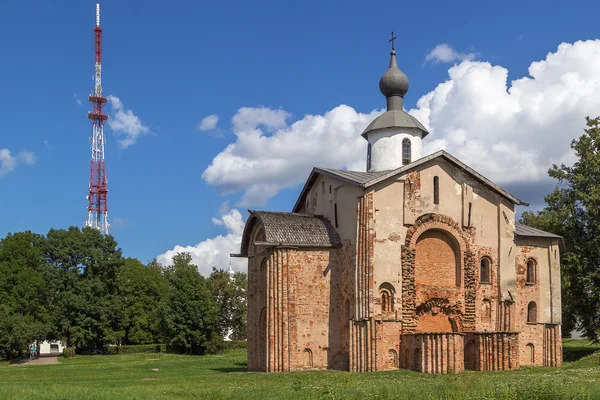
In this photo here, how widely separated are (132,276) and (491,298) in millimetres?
35407

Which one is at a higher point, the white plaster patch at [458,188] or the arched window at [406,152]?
the arched window at [406,152]

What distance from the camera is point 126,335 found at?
182ft

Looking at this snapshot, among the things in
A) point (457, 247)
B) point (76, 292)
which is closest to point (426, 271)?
point (457, 247)

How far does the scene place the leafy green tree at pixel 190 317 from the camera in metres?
49.2

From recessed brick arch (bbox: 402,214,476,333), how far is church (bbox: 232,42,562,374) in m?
0.04

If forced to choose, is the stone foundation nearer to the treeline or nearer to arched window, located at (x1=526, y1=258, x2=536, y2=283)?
arched window, located at (x1=526, y1=258, x2=536, y2=283)

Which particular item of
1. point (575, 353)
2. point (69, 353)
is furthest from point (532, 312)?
point (69, 353)

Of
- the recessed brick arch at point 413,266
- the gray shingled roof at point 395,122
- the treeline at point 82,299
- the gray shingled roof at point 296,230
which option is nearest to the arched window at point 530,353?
the recessed brick arch at point 413,266

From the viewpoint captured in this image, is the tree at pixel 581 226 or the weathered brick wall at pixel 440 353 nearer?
the weathered brick wall at pixel 440 353

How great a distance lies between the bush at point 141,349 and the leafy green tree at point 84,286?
140 cm

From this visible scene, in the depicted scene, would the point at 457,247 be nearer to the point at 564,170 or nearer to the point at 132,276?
the point at 564,170

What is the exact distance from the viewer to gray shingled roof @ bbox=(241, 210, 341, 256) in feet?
89.9

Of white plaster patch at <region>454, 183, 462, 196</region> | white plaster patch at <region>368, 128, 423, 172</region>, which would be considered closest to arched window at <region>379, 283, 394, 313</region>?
white plaster patch at <region>454, 183, 462, 196</region>

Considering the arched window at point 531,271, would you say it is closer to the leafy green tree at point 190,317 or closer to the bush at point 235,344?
the leafy green tree at point 190,317
